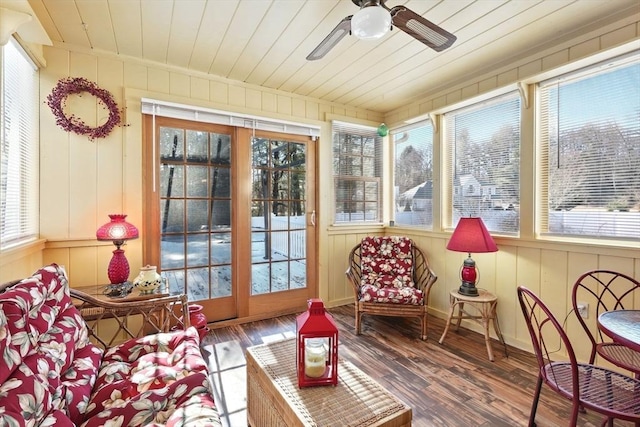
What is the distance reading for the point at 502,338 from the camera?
268 centimetres

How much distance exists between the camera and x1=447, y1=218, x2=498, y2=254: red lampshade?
254cm

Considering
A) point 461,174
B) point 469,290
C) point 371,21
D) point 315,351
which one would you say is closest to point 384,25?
point 371,21

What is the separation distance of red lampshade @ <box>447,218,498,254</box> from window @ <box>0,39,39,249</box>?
10.3ft

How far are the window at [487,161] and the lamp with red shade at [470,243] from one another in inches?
15.0

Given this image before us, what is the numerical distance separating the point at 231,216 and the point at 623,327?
2967 mm

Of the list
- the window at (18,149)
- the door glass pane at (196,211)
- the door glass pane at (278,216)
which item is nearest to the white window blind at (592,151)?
the door glass pane at (278,216)

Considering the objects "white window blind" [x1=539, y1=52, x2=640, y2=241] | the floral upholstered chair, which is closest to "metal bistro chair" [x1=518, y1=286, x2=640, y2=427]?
"white window blind" [x1=539, y1=52, x2=640, y2=241]

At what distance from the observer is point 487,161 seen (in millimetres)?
2953

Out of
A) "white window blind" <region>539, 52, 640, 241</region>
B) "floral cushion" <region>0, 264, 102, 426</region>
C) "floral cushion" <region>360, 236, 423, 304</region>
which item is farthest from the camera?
"floral cushion" <region>360, 236, 423, 304</region>

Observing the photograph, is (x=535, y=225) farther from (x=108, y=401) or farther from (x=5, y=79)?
(x=5, y=79)

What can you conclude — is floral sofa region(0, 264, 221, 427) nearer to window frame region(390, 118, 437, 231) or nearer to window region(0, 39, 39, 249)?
window region(0, 39, 39, 249)

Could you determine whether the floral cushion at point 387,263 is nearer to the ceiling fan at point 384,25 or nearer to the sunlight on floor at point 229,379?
the sunlight on floor at point 229,379

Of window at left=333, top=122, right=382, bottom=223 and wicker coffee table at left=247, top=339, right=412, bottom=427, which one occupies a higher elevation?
window at left=333, top=122, right=382, bottom=223

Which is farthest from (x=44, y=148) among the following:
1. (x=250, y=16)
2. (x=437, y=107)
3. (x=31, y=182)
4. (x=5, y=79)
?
(x=437, y=107)
